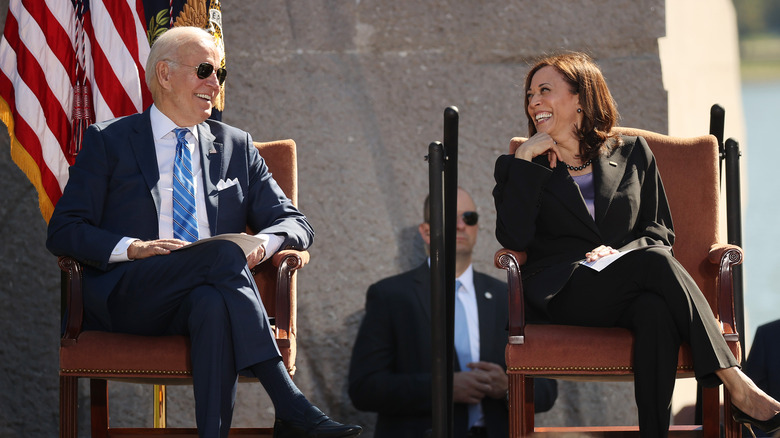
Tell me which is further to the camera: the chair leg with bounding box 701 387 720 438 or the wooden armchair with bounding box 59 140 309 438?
the chair leg with bounding box 701 387 720 438

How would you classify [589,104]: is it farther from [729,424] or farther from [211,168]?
[211,168]

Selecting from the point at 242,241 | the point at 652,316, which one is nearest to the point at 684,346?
the point at 652,316

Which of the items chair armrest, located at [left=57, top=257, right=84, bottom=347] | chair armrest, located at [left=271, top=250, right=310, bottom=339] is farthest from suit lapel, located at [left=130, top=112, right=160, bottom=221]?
chair armrest, located at [left=271, top=250, right=310, bottom=339]

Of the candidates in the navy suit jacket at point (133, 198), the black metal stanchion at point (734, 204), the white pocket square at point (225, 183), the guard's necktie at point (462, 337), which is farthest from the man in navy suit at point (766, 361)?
the white pocket square at point (225, 183)

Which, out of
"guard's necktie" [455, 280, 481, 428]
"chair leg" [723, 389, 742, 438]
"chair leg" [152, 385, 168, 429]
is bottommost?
"chair leg" [152, 385, 168, 429]

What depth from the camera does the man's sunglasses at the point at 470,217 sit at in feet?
14.8

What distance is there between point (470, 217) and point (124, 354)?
194 centimetres

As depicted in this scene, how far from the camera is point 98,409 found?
10.8ft

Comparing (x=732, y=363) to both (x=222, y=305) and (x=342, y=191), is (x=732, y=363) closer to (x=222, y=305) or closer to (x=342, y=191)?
(x=222, y=305)

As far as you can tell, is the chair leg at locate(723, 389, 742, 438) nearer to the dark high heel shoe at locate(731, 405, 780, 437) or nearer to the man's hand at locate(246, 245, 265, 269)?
the dark high heel shoe at locate(731, 405, 780, 437)

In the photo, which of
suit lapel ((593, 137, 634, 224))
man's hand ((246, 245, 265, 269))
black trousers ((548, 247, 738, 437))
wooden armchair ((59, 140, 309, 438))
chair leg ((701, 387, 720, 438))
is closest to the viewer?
black trousers ((548, 247, 738, 437))

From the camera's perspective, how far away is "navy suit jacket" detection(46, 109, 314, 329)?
3.07m

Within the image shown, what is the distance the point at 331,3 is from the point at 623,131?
1.70 m

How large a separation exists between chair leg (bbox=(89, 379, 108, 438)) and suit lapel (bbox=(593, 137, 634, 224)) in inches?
66.6
